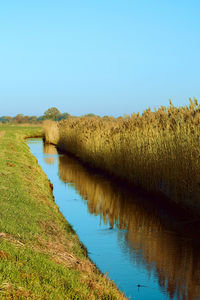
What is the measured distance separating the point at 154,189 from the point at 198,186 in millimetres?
2586

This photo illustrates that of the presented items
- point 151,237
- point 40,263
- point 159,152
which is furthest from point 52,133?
point 40,263

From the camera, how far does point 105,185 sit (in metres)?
11.9

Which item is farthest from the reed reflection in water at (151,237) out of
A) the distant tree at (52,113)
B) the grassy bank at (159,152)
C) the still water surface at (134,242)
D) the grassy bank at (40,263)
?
the distant tree at (52,113)

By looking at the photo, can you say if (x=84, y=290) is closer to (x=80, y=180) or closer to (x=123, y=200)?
(x=123, y=200)

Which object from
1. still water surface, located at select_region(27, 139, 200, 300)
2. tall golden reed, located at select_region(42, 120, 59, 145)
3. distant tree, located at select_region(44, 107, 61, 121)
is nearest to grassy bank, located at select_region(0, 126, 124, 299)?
still water surface, located at select_region(27, 139, 200, 300)

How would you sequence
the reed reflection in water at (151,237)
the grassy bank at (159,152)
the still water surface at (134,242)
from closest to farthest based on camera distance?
the still water surface at (134,242), the reed reflection in water at (151,237), the grassy bank at (159,152)

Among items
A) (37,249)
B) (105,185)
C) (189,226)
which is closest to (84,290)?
(37,249)

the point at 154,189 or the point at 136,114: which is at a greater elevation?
the point at 136,114

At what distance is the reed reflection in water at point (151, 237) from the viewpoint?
203 inches

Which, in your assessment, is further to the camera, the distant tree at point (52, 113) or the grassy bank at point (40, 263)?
the distant tree at point (52, 113)

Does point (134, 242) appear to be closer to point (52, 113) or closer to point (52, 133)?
point (52, 133)

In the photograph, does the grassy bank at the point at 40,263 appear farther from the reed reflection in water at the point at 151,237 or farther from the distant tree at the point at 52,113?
the distant tree at the point at 52,113

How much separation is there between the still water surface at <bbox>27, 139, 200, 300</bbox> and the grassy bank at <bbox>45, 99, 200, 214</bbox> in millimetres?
524

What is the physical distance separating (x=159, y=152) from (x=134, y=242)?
3.35 metres
